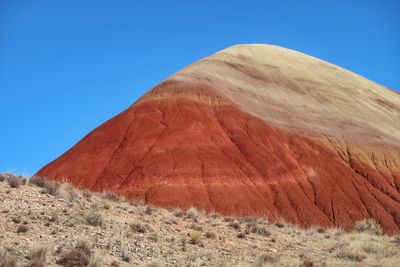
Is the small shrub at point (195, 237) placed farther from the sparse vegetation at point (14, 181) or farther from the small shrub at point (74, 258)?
the sparse vegetation at point (14, 181)

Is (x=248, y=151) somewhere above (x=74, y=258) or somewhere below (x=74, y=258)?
above

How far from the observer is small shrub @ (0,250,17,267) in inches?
444

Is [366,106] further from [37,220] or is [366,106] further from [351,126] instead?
[37,220]

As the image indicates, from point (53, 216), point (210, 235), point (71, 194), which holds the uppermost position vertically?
point (71, 194)

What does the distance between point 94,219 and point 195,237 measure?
9.98 ft

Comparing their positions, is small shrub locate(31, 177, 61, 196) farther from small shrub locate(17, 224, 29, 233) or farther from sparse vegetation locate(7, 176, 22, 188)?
small shrub locate(17, 224, 29, 233)

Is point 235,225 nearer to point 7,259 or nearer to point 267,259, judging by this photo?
point 267,259

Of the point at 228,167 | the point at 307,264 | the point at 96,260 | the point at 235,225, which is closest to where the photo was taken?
the point at 96,260

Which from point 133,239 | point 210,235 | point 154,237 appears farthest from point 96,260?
point 210,235

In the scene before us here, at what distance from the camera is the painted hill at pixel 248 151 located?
47.3 meters

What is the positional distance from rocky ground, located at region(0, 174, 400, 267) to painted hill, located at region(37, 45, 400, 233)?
2382 centimetres

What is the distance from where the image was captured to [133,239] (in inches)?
606

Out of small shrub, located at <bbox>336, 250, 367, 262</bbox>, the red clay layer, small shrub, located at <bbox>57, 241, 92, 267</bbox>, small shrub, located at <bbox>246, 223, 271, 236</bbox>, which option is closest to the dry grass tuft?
small shrub, located at <bbox>57, 241, 92, 267</bbox>

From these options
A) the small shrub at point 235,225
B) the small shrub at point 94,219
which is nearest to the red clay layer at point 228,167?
the small shrub at point 235,225
